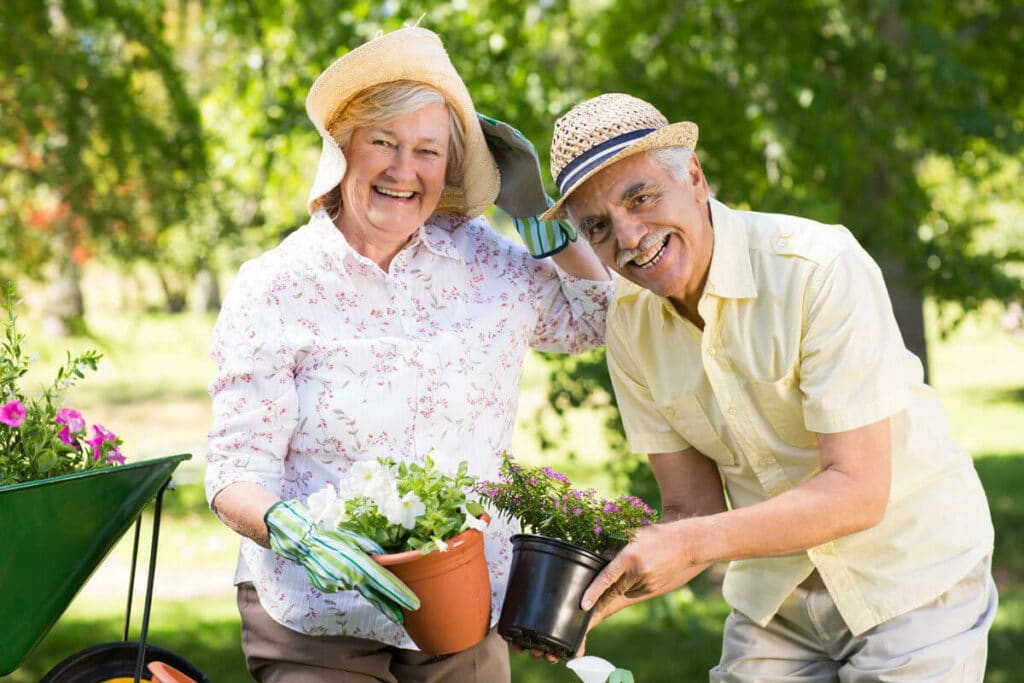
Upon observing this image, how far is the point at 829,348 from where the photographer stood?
2.29 m

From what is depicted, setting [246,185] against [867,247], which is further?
[246,185]

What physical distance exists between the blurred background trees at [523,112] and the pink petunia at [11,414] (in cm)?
286

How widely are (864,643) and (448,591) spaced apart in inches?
35.4

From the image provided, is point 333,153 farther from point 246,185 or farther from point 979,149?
point 979,149

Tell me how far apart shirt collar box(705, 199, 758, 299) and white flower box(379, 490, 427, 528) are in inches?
29.8

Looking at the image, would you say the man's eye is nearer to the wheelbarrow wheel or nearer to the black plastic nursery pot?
the black plastic nursery pot

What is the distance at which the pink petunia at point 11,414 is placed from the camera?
221 centimetres

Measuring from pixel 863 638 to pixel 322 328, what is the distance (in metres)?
1.26

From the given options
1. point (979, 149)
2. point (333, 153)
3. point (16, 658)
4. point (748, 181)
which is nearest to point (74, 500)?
point (16, 658)

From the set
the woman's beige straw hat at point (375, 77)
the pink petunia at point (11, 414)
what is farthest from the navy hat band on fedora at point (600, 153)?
the pink petunia at point (11, 414)

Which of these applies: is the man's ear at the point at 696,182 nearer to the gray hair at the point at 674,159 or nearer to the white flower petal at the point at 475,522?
the gray hair at the point at 674,159

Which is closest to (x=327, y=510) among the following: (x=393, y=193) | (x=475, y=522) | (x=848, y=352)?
(x=475, y=522)

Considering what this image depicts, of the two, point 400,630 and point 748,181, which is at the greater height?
point 748,181

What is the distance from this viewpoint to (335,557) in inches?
75.1
